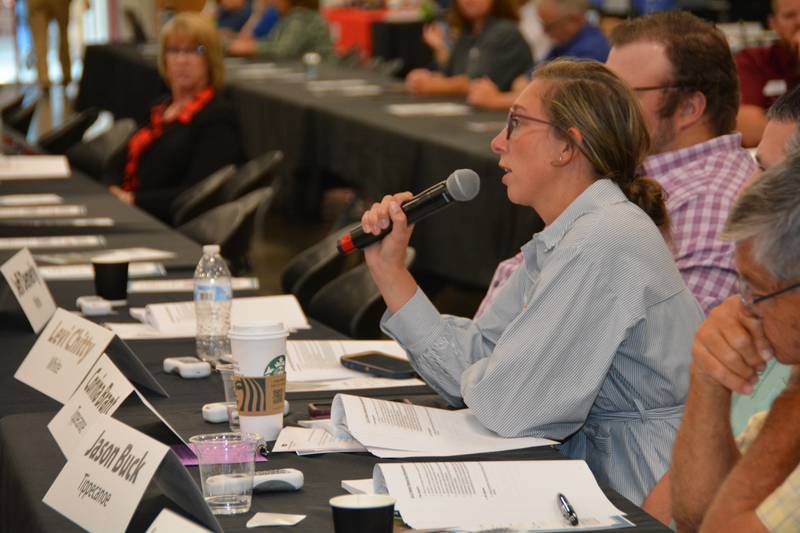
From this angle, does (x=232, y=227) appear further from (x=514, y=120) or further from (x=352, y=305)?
(x=514, y=120)

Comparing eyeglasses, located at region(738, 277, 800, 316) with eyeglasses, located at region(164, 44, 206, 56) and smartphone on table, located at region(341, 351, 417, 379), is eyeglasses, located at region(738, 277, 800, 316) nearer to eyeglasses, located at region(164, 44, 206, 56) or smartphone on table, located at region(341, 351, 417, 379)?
smartphone on table, located at region(341, 351, 417, 379)

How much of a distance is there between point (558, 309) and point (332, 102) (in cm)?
501

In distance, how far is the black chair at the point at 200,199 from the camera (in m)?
4.75

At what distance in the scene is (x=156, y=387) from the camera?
7.45 feet

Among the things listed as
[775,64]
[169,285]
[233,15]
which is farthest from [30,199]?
[233,15]

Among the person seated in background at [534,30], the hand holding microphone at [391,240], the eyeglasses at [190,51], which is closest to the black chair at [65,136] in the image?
the eyeglasses at [190,51]

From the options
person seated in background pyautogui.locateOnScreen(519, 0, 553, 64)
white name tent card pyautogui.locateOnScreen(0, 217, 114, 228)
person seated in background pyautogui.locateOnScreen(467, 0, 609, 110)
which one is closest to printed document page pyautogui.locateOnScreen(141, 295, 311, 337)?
white name tent card pyautogui.locateOnScreen(0, 217, 114, 228)

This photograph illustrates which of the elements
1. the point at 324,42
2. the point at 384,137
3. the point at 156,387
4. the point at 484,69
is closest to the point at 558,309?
the point at 156,387

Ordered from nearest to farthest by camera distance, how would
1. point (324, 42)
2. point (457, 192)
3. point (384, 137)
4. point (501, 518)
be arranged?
point (501, 518)
point (457, 192)
point (384, 137)
point (324, 42)

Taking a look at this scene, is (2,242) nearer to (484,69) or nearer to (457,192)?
(457,192)

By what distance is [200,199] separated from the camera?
4762 mm

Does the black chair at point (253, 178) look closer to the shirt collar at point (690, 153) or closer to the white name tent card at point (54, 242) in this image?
the white name tent card at point (54, 242)

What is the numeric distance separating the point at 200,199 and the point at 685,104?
89.9 inches

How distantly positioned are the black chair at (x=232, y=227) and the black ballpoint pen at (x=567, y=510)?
2.53 m
